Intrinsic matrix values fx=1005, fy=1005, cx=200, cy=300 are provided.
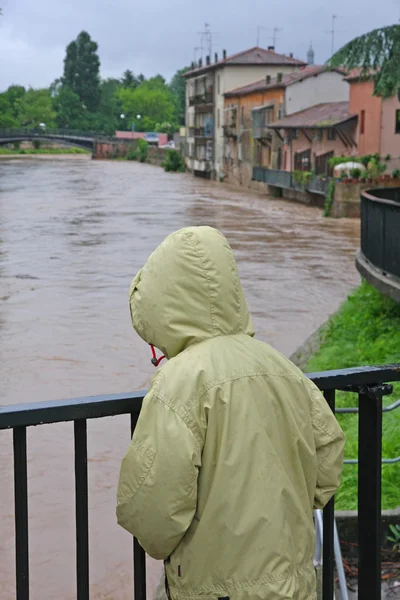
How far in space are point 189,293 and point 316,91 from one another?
53.6 meters

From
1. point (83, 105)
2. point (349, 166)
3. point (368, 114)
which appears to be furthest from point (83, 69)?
point (349, 166)

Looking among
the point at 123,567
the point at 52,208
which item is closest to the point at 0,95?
the point at 52,208

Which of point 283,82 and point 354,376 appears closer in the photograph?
point 354,376

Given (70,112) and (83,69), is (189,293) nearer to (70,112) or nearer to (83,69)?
(70,112)

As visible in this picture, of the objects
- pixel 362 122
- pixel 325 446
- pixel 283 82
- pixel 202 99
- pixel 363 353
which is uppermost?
pixel 283 82

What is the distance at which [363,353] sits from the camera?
41.6 ft

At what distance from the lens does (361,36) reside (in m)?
18.3

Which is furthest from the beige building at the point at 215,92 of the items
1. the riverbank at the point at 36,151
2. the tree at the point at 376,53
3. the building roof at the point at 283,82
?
the tree at the point at 376,53

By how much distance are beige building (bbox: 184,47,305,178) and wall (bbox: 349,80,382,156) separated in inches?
1100

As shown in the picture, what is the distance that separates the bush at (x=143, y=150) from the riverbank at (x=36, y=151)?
769 inches

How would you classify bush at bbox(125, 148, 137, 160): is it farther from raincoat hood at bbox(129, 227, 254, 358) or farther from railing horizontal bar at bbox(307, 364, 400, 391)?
raincoat hood at bbox(129, 227, 254, 358)

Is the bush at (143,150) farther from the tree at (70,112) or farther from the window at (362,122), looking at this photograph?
the window at (362,122)

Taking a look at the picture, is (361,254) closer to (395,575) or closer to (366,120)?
(395,575)

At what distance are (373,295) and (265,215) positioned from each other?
80.4ft
